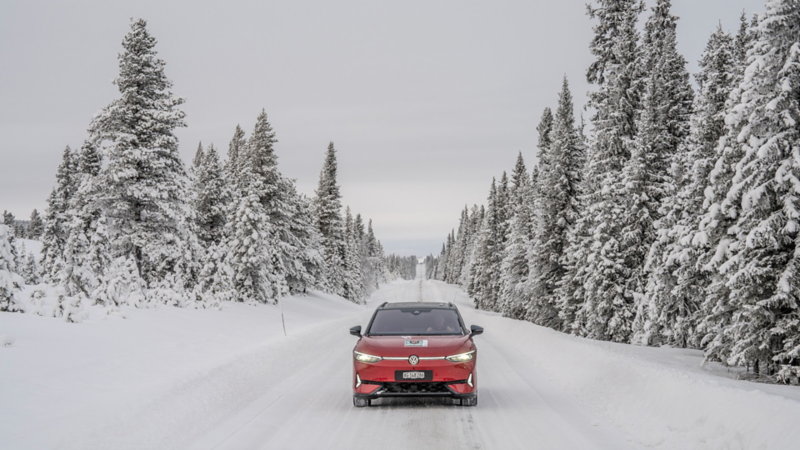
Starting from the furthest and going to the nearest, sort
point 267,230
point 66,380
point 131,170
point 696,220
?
point 267,230
point 131,170
point 696,220
point 66,380

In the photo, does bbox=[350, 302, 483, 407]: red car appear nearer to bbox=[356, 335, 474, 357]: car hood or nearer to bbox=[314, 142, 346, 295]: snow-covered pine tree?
bbox=[356, 335, 474, 357]: car hood

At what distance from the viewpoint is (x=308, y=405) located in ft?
29.9

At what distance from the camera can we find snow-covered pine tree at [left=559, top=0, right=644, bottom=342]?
24359mm

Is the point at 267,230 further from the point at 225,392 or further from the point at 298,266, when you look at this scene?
the point at 225,392

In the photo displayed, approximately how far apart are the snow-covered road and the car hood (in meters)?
0.91

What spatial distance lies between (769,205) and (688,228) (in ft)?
20.7

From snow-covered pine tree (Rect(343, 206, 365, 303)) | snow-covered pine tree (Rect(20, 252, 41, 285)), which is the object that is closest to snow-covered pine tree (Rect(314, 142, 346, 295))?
snow-covered pine tree (Rect(343, 206, 365, 303))

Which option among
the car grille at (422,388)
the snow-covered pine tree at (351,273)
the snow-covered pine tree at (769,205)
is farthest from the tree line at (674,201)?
the snow-covered pine tree at (351,273)

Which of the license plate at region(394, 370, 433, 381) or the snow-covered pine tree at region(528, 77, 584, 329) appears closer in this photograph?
the license plate at region(394, 370, 433, 381)

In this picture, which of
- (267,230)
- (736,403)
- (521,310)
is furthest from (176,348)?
(521,310)

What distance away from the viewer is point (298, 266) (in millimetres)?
41375

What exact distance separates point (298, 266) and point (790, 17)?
3446cm

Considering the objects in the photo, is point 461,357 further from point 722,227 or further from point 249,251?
point 249,251

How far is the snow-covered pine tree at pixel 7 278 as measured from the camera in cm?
1073
